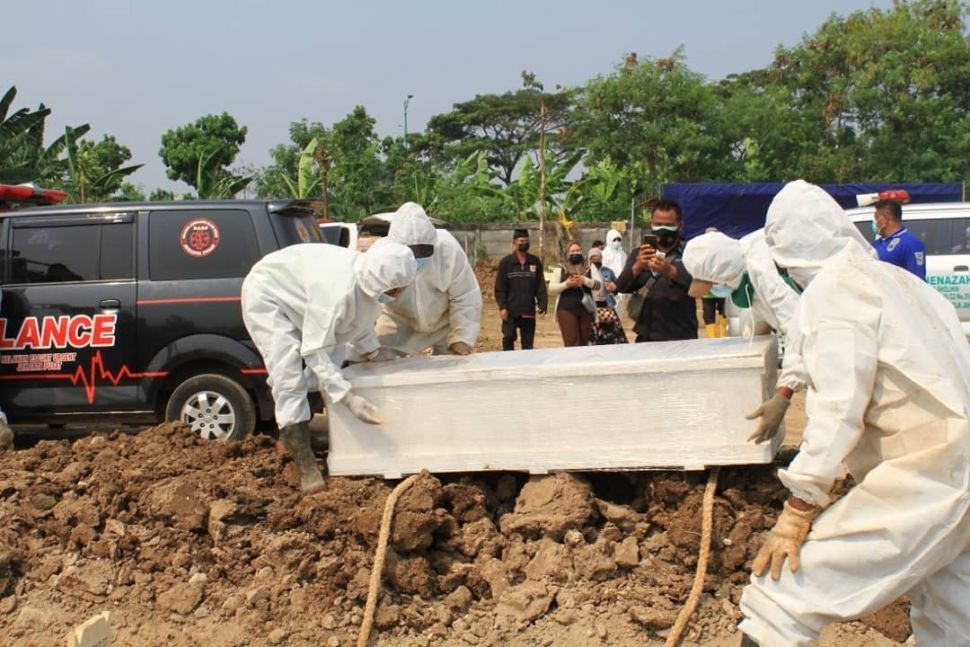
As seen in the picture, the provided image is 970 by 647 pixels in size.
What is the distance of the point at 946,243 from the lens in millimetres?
10703

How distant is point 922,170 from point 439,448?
21049 mm

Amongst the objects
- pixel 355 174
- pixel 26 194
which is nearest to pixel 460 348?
pixel 26 194

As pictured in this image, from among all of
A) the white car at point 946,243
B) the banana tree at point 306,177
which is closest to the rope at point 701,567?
the white car at point 946,243

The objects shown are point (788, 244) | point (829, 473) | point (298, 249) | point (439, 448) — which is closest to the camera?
point (829, 473)

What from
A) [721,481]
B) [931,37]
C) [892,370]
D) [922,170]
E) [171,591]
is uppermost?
[931,37]

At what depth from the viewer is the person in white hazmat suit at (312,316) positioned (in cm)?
481

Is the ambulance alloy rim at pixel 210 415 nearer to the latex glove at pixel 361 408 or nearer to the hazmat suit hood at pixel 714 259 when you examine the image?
the latex glove at pixel 361 408

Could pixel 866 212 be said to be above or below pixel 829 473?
above

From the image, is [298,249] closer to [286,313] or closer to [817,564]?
[286,313]

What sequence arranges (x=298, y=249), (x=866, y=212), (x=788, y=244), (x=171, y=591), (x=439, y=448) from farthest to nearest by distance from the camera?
(x=866, y=212) < (x=298, y=249) < (x=439, y=448) < (x=171, y=591) < (x=788, y=244)

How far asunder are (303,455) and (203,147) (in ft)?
85.6

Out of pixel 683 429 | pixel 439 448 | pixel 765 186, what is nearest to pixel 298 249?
pixel 439 448

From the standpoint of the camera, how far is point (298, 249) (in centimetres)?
520

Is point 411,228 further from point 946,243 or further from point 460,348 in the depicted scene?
point 946,243
